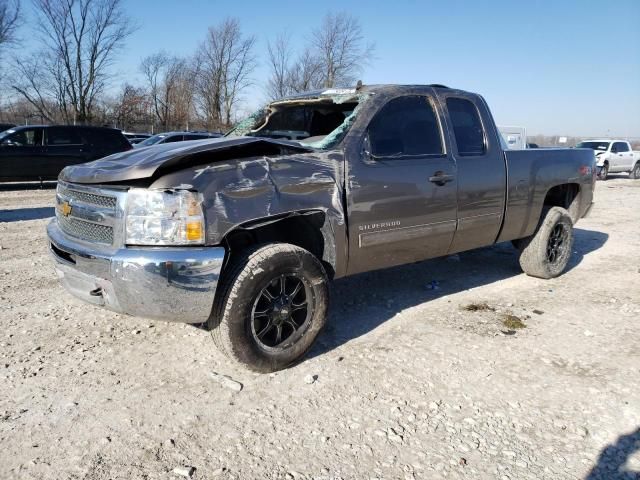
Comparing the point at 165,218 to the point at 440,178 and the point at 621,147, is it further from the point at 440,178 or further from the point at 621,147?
the point at 621,147

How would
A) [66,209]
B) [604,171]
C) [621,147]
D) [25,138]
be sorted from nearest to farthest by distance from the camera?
1. [66,209]
2. [25,138]
3. [604,171]
4. [621,147]

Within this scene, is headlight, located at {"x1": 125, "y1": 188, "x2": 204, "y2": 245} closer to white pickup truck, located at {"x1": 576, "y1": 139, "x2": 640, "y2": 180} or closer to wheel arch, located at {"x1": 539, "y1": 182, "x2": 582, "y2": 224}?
wheel arch, located at {"x1": 539, "y1": 182, "x2": 582, "y2": 224}

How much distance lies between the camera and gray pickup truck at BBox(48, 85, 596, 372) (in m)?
2.73

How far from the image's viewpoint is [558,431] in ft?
8.41

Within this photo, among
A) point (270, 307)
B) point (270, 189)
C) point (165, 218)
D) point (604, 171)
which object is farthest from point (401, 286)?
point (604, 171)

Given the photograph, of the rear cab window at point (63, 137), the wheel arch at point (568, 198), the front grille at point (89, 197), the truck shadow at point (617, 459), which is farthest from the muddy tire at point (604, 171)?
the front grille at point (89, 197)

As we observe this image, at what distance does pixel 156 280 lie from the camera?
8.77 feet

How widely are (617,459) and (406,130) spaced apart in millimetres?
2579

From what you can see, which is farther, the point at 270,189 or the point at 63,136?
the point at 63,136

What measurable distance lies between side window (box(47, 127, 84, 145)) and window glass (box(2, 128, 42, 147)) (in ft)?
0.83

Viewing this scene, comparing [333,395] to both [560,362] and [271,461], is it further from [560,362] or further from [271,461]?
[560,362]

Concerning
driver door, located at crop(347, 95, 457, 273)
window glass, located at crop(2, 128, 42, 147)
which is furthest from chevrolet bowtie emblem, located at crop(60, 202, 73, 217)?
window glass, located at crop(2, 128, 42, 147)

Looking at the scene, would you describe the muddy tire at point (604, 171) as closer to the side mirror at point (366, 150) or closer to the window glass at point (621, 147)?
the window glass at point (621, 147)

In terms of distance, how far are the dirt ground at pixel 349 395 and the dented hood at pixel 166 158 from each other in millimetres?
1241
